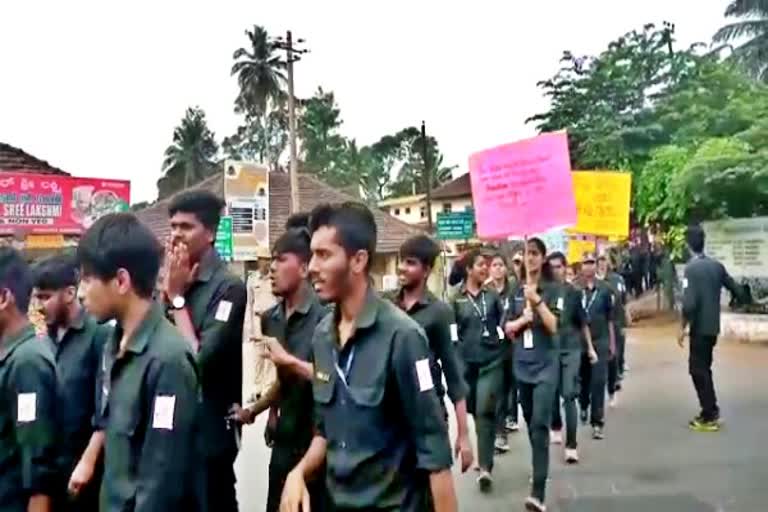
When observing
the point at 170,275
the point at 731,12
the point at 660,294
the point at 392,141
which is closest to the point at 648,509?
the point at 170,275

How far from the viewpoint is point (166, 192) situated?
6744cm

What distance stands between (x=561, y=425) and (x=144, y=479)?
6.37m

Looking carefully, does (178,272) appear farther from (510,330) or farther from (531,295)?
(510,330)

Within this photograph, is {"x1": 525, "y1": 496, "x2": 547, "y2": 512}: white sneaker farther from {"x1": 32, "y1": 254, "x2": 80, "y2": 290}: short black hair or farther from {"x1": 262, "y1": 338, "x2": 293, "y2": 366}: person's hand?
{"x1": 32, "y1": 254, "x2": 80, "y2": 290}: short black hair

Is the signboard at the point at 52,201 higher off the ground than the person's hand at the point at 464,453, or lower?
higher

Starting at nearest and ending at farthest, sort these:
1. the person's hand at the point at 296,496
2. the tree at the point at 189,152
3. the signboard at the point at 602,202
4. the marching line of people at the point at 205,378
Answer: the marching line of people at the point at 205,378
the person's hand at the point at 296,496
the signboard at the point at 602,202
the tree at the point at 189,152

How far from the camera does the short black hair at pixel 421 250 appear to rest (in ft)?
18.0

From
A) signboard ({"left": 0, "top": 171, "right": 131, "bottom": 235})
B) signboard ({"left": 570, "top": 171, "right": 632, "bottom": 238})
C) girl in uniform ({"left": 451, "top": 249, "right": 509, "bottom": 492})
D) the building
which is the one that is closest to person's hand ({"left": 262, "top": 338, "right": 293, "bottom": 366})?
girl in uniform ({"left": 451, "top": 249, "right": 509, "bottom": 492})

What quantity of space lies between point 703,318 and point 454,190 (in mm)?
44577

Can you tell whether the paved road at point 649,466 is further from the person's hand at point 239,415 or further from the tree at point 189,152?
the tree at point 189,152

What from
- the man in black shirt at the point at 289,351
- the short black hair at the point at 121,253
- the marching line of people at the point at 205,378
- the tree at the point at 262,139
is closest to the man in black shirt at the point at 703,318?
the marching line of people at the point at 205,378

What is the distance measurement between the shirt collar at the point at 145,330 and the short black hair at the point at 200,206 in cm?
117

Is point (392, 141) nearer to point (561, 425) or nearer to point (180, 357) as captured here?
point (561, 425)

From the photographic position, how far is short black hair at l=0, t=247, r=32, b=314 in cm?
342
